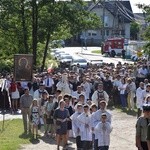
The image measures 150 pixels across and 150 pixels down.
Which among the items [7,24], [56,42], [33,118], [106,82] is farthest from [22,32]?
[33,118]

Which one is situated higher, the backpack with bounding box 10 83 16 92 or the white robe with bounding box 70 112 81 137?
the backpack with bounding box 10 83 16 92

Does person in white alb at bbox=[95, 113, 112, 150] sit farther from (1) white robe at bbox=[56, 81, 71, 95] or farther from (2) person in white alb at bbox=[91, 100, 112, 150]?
(1) white robe at bbox=[56, 81, 71, 95]

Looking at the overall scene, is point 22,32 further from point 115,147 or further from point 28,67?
point 115,147

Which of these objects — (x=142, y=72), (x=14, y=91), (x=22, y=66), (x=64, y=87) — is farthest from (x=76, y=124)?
(x=142, y=72)

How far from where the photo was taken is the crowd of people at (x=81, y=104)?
14.5 metres

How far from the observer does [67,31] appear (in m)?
42.0

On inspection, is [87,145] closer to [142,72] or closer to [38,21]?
[142,72]

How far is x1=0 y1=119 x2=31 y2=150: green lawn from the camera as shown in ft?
58.0

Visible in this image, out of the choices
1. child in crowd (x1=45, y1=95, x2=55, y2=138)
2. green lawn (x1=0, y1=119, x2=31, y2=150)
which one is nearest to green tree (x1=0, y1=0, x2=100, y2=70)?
green lawn (x1=0, y1=119, x2=31, y2=150)

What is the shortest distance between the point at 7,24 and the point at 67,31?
5.21 metres

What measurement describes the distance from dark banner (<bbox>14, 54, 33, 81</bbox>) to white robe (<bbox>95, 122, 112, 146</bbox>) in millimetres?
8947

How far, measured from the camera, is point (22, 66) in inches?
904

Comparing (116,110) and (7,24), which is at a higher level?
(7,24)

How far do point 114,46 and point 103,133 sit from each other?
63637 millimetres
